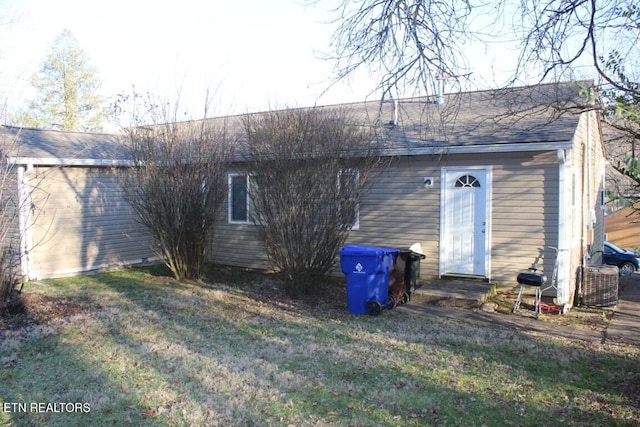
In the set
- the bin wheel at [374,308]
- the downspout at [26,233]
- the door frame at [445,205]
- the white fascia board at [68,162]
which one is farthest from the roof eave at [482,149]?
the downspout at [26,233]

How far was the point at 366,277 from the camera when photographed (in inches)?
309

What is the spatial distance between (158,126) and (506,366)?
25.8 ft

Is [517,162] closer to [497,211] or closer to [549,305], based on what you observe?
[497,211]

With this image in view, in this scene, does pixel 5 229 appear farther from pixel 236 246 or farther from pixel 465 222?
pixel 465 222

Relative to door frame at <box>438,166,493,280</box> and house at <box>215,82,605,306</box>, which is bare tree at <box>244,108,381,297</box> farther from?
door frame at <box>438,166,493,280</box>

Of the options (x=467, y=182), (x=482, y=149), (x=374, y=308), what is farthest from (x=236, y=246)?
(x=482, y=149)

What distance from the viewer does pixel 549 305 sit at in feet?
28.0

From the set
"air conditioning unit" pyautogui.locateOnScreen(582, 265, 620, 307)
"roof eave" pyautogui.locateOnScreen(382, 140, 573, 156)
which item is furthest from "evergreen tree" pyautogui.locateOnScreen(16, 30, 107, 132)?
"air conditioning unit" pyautogui.locateOnScreen(582, 265, 620, 307)

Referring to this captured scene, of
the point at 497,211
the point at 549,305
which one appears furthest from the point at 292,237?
the point at 549,305

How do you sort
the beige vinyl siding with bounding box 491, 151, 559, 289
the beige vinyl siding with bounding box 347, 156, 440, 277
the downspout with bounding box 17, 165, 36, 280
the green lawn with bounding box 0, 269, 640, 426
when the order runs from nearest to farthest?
the green lawn with bounding box 0, 269, 640, 426
the beige vinyl siding with bounding box 491, 151, 559, 289
the beige vinyl siding with bounding box 347, 156, 440, 277
the downspout with bounding box 17, 165, 36, 280

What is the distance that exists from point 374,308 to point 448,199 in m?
3.06

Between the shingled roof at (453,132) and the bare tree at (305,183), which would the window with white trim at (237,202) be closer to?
the shingled roof at (453,132)

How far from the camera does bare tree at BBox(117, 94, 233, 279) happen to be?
32.7 feet

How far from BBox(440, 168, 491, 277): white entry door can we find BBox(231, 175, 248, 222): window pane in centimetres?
512
